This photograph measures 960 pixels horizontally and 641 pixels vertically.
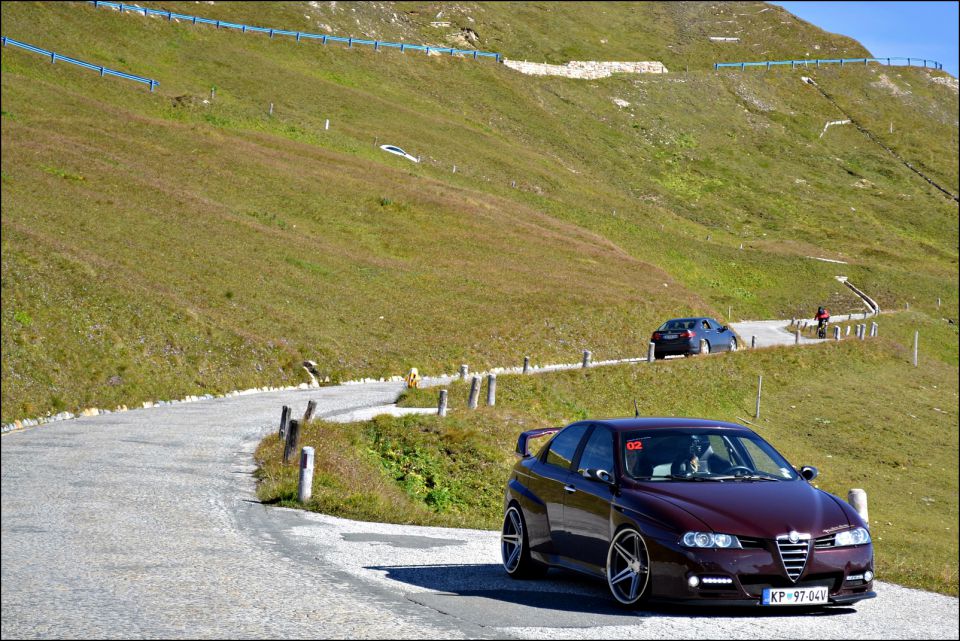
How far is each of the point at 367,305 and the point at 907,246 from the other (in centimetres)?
8819

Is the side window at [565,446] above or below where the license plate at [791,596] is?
above

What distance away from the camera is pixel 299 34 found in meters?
110

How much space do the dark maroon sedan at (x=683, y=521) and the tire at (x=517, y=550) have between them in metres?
0.01

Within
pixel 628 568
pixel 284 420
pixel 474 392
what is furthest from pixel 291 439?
pixel 474 392

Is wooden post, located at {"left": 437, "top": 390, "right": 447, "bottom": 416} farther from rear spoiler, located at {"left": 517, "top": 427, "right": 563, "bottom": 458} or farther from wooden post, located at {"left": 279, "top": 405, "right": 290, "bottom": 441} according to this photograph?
rear spoiler, located at {"left": 517, "top": 427, "right": 563, "bottom": 458}

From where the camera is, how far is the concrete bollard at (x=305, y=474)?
1535 cm

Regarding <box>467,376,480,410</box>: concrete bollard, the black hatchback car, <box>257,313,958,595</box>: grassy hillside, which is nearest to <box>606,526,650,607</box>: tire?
<box>257,313,958,595</box>: grassy hillside

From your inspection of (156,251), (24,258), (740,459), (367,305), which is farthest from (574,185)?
(740,459)

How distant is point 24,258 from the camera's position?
→ 3133 centimetres

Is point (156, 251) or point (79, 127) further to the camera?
point (79, 127)

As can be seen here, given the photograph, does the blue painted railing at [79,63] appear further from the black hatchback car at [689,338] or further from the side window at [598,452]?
→ the side window at [598,452]

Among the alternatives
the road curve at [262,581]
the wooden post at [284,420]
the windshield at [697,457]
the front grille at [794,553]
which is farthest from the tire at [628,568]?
the wooden post at [284,420]

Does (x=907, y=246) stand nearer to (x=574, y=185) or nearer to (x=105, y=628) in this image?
(x=574, y=185)

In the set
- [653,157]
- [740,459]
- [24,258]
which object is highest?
[653,157]
